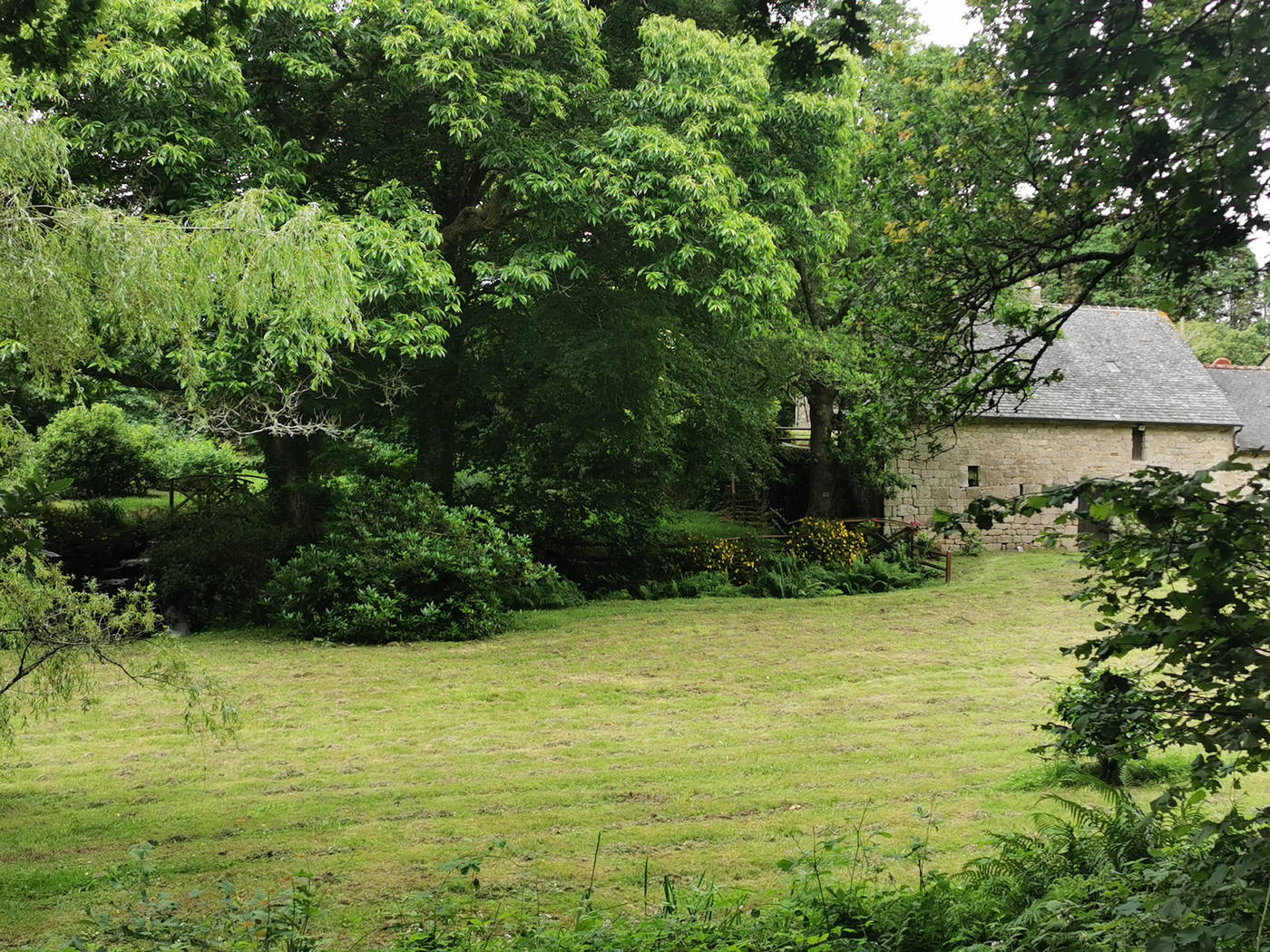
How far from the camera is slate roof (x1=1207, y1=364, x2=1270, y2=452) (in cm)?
2833

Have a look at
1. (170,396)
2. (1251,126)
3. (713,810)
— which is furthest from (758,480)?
(1251,126)

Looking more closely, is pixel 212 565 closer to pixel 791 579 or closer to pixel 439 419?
pixel 439 419

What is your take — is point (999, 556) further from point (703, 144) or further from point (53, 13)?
point (53, 13)

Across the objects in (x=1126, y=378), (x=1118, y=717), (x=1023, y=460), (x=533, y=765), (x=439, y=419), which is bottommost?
(x=533, y=765)

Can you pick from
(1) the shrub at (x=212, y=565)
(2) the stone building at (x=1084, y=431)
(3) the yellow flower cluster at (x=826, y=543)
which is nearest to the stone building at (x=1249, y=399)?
(2) the stone building at (x=1084, y=431)

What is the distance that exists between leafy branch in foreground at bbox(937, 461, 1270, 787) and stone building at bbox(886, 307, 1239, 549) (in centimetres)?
1920

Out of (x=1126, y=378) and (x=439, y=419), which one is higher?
(x=1126, y=378)

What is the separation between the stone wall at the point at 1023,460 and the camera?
22.9m

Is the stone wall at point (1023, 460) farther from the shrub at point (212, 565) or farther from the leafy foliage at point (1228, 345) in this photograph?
the leafy foliage at point (1228, 345)

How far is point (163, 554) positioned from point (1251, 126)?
14.1 metres

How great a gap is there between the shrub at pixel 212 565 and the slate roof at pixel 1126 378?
1592 cm

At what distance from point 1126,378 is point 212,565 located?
21.2 metres

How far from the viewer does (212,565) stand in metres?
14.7

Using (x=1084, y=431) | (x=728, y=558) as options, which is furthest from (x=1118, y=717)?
(x=1084, y=431)
